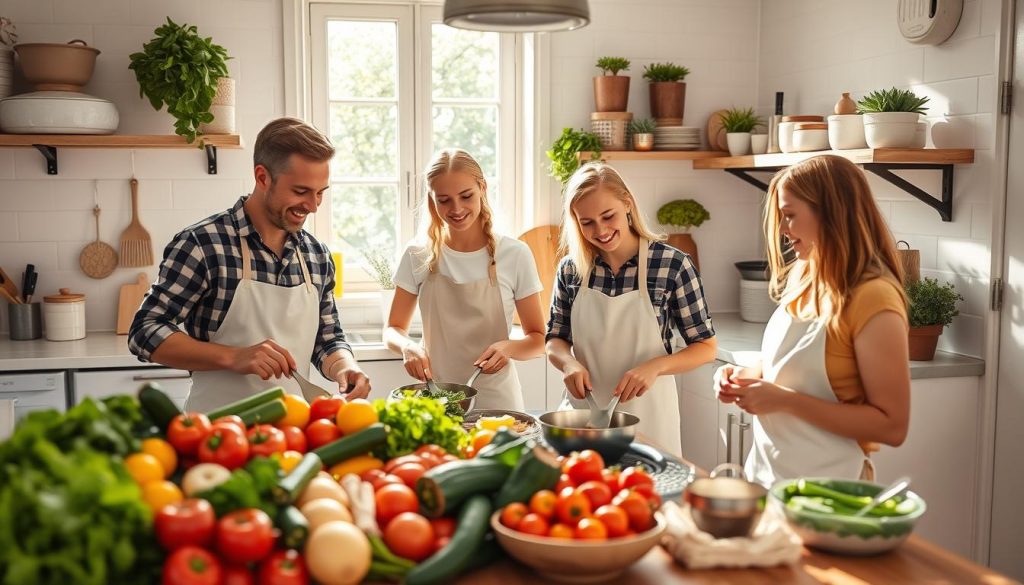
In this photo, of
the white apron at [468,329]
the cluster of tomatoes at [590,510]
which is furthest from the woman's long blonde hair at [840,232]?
the white apron at [468,329]

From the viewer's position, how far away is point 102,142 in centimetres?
367

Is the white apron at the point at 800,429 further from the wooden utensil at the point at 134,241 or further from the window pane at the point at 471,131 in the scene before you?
the wooden utensil at the point at 134,241

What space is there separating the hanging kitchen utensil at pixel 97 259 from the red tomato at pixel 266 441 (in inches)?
103

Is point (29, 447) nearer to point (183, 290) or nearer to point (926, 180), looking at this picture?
point (183, 290)

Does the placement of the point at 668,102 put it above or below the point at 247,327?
above

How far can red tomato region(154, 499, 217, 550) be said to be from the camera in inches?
50.9

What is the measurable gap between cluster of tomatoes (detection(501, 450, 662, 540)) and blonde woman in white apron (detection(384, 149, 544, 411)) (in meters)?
1.31

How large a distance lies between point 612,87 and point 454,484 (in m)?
2.96

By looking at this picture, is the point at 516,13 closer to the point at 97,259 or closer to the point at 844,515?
the point at 844,515

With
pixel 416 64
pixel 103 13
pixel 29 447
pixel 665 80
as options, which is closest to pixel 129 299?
pixel 103 13

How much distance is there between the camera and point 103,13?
3.87m

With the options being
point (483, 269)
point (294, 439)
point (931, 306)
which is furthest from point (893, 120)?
point (294, 439)

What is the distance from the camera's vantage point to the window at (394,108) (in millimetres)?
4215

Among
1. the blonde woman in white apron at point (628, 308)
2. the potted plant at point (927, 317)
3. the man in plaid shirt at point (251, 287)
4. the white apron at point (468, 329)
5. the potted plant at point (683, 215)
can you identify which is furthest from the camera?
the potted plant at point (683, 215)
